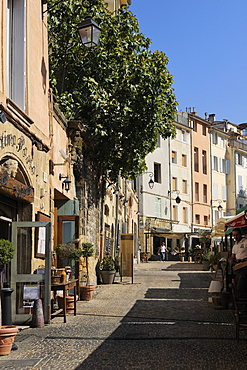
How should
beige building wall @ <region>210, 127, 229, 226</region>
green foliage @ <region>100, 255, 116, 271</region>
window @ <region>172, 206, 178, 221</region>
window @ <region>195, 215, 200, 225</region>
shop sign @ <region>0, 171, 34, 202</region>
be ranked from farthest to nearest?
beige building wall @ <region>210, 127, 229, 226</region> < window @ <region>195, 215, 200, 225</region> < window @ <region>172, 206, 178, 221</region> < green foliage @ <region>100, 255, 116, 271</region> < shop sign @ <region>0, 171, 34, 202</region>

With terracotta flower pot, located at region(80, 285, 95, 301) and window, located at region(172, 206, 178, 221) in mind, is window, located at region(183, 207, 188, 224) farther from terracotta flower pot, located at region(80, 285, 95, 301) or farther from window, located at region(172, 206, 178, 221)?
terracotta flower pot, located at region(80, 285, 95, 301)

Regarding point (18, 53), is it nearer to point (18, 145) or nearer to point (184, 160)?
point (18, 145)

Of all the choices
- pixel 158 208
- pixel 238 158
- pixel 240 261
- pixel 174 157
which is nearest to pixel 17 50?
pixel 240 261

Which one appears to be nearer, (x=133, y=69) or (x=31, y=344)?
(x=31, y=344)

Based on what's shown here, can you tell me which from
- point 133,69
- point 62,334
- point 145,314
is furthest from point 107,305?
point 133,69

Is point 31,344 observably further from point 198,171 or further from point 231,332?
point 198,171

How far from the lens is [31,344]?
338 inches

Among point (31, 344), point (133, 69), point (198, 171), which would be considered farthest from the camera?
point (198, 171)

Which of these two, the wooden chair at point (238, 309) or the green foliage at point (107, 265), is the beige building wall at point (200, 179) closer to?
the green foliage at point (107, 265)

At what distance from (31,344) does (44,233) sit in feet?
9.46

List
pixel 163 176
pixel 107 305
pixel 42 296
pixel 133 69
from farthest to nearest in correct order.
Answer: pixel 163 176
pixel 133 69
pixel 107 305
pixel 42 296

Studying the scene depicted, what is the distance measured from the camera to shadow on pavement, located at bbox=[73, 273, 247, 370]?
7.13 meters

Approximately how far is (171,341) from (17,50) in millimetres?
6313

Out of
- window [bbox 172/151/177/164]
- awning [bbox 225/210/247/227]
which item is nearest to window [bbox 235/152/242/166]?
window [bbox 172/151/177/164]
